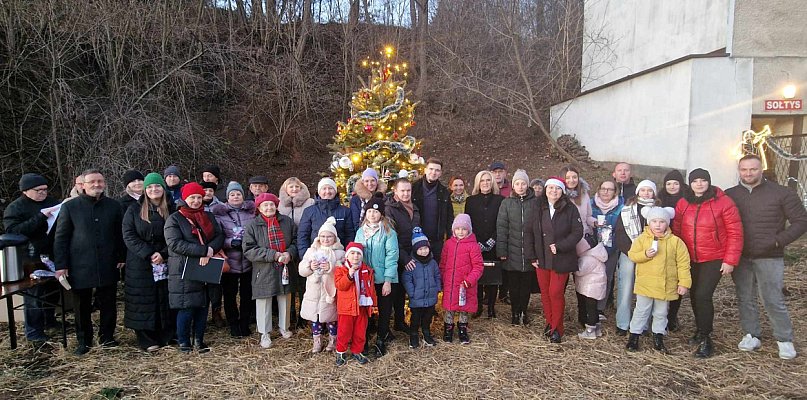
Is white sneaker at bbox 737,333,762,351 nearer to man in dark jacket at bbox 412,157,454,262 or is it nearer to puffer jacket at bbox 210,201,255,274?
man in dark jacket at bbox 412,157,454,262

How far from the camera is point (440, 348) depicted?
15.2 feet

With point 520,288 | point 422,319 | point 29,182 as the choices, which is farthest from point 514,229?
point 29,182

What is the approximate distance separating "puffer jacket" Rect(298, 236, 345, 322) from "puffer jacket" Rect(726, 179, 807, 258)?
3.81 metres

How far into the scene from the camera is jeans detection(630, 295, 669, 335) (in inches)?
175

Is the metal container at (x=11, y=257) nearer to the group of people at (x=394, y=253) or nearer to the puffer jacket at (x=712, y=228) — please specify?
the group of people at (x=394, y=253)

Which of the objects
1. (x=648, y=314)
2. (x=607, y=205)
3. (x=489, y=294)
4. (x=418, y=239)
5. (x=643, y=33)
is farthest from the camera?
(x=643, y=33)

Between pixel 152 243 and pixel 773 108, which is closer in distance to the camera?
pixel 152 243

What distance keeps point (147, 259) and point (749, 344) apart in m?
5.91

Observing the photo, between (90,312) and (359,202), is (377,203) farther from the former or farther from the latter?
(90,312)

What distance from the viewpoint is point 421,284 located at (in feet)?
15.0

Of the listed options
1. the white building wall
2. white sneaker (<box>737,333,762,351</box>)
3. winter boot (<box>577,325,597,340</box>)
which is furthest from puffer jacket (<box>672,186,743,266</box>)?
the white building wall

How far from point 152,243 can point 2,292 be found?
1199 mm

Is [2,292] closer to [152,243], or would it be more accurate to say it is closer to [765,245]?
[152,243]

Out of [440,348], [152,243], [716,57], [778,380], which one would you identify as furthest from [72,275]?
[716,57]
